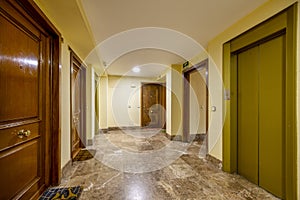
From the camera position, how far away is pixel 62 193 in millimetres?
1793

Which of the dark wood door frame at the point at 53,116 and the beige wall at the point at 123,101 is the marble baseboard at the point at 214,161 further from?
the beige wall at the point at 123,101

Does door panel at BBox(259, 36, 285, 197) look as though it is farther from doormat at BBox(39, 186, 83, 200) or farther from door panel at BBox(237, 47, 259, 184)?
doormat at BBox(39, 186, 83, 200)

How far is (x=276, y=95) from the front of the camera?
179cm

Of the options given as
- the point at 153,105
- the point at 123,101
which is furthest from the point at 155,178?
the point at 153,105

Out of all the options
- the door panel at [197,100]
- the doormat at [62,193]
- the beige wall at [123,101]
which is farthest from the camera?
the beige wall at [123,101]

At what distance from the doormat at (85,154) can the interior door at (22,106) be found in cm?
115

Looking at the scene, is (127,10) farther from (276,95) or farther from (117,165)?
(117,165)

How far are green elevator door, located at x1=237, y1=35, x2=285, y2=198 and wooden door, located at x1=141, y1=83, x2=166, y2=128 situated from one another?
4.51m

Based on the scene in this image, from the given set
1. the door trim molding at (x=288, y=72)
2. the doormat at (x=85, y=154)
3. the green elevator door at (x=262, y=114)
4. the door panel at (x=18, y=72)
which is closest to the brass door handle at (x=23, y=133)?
the door panel at (x=18, y=72)

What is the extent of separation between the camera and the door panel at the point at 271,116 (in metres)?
1.73

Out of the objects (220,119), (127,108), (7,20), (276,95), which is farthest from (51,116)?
(127,108)

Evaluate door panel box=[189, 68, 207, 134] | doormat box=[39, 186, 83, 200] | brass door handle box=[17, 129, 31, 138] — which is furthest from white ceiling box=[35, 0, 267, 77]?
doormat box=[39, 186, 83, 200]

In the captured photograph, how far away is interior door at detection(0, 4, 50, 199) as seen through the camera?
47.7 inches

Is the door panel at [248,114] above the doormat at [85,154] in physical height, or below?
above
